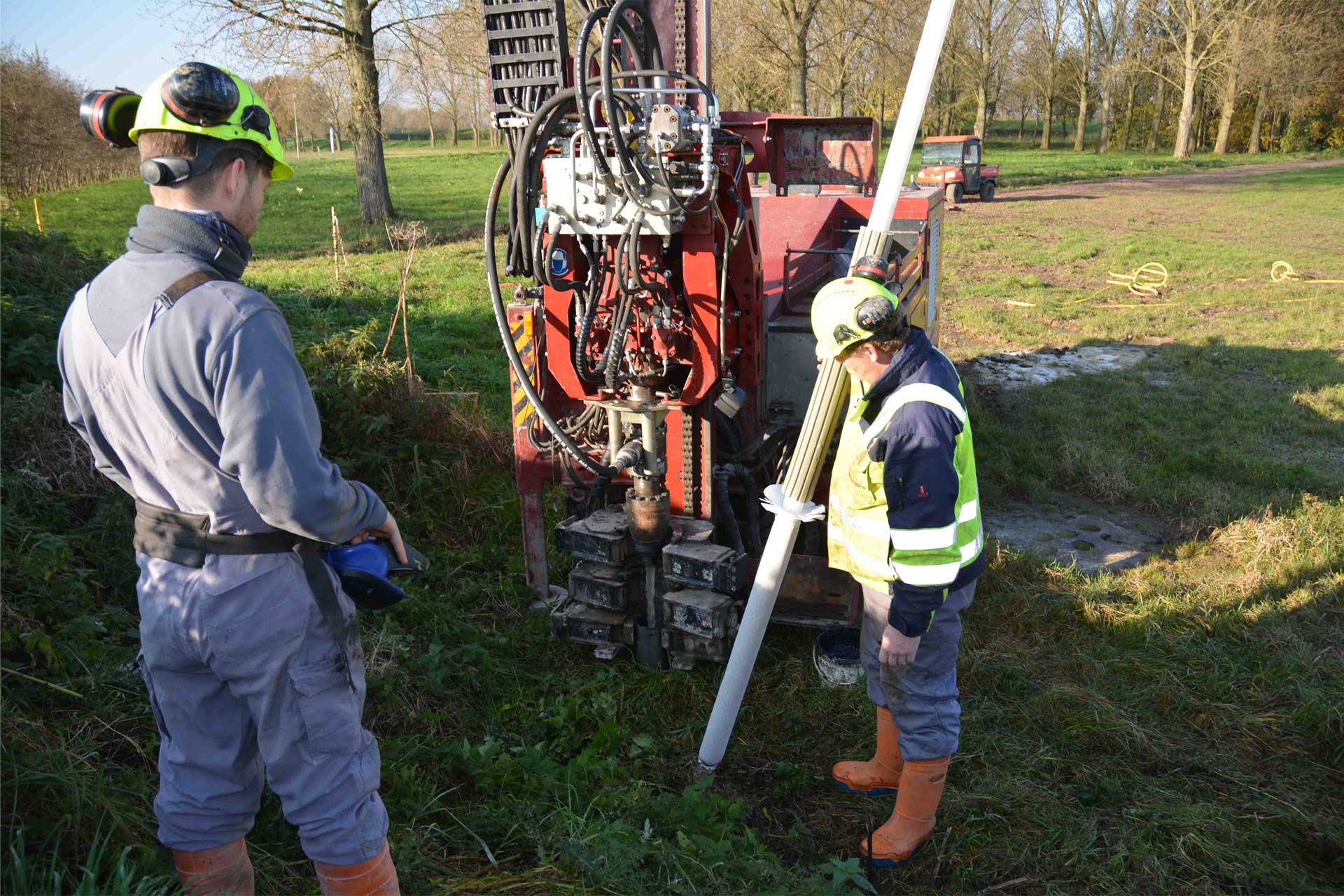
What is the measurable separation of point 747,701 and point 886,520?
1.43 metres

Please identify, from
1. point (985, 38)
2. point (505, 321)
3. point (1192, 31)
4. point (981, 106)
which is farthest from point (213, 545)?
point (1192, 31)

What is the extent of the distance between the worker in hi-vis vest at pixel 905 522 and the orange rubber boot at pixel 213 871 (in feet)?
6.37

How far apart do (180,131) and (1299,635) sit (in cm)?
505

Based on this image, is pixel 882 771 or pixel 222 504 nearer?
pixel 222 504

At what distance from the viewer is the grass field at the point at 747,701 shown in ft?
9.63

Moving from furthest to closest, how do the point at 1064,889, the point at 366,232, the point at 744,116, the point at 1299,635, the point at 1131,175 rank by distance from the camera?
the point at 1131,175
the point at 366,232
the point at 744,116
the point at 1299,635
the point at 1064,889

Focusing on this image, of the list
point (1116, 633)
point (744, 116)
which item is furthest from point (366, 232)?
point (1116, 633)

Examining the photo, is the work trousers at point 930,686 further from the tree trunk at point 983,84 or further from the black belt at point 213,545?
the tree trunk at point 983,84

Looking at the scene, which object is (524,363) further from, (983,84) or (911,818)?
(983,84)

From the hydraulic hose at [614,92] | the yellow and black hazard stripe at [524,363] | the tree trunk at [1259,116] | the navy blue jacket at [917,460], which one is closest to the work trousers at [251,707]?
the navy blue jacket at [917,460]

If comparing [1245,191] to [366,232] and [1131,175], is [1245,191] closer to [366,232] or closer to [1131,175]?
[1131,175]

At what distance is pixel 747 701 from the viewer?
4.27 m

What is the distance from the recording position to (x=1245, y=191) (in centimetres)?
2681

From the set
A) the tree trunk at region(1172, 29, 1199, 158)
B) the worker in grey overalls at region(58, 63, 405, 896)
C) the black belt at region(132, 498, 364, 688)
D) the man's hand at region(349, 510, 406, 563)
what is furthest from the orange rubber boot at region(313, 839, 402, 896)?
the tree trunk at region(1172, 29, 1199, 158)
